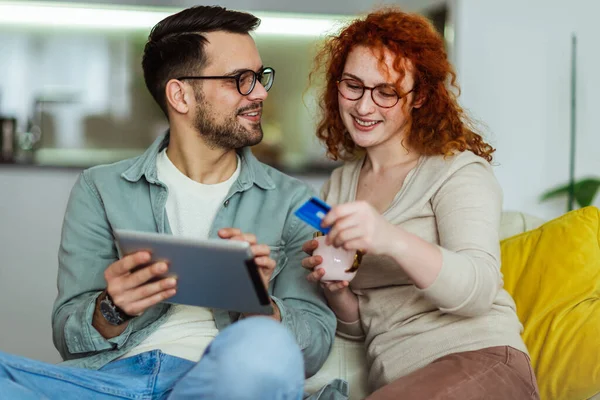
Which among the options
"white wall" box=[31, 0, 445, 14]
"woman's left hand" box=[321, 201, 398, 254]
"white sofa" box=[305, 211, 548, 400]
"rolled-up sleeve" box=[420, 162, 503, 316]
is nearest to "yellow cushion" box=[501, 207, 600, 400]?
"rolled-up sleeve" box=[420, 162, 503, 316]

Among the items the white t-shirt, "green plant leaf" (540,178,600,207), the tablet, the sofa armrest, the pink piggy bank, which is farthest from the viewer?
"green plant leaf" (540,178,600,207)

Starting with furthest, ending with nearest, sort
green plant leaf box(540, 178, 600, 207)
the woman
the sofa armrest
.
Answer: green plant leaf box(540, 178, 600, 207) → the sofa armrest → the woman

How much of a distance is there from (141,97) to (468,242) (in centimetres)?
336

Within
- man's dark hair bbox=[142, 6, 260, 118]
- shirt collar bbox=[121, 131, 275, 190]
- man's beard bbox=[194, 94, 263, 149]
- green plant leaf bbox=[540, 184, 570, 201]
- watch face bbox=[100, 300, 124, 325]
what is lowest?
watch face bbox=[100, 300, 124, 325]

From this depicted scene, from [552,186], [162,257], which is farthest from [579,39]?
[162,257]

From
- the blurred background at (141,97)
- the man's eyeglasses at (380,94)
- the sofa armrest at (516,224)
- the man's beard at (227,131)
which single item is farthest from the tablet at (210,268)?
the blurred background at (141,97)

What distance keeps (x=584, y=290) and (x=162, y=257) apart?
1023 mm

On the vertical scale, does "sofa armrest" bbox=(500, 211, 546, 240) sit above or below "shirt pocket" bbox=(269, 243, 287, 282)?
above

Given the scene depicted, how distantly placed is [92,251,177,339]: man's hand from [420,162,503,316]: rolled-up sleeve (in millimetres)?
492

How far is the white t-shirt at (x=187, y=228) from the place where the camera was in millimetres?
1673

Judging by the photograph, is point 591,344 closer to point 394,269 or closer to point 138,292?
point 394,269

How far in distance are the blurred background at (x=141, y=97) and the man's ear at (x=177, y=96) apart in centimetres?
196

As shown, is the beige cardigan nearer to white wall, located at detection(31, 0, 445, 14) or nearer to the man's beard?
the man's beard

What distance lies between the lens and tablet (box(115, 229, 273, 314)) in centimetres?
129
